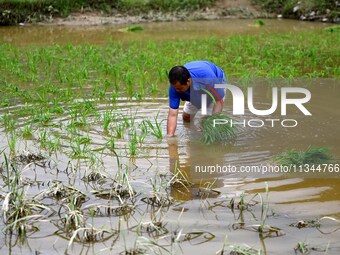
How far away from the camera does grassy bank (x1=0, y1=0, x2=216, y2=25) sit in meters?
16.9

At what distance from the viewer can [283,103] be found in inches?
289

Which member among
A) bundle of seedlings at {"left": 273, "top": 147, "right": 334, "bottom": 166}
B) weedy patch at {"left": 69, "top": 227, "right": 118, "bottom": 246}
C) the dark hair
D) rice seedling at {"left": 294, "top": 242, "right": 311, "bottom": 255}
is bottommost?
rice seedling at {"left": 294, "top": 242, "right": 311, "bottom": 255}

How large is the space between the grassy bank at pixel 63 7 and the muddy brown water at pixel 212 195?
33.9ft

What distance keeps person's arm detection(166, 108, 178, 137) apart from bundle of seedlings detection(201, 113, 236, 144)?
285 millimetres

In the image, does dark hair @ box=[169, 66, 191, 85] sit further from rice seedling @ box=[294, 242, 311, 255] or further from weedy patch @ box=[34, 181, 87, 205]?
rice seedling @ box=[294, 242, 311, 255]

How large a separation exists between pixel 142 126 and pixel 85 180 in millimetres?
1589

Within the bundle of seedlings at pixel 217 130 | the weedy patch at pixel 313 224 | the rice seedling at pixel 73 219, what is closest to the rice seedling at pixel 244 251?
the weedy patch at pixel 313 224

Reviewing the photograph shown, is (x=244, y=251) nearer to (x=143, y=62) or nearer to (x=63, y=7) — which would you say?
(x=143, y=62)

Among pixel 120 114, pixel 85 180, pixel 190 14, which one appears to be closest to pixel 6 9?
pixel 190 14

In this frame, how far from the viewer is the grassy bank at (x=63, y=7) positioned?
16922mm

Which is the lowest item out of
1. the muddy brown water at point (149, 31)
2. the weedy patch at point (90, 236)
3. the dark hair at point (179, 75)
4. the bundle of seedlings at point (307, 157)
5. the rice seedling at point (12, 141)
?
the weedy patch at point (90, 236)

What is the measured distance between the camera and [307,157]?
509cm

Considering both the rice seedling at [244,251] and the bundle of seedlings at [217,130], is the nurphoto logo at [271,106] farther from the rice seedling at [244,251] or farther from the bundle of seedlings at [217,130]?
the rice seedling at [244,251]

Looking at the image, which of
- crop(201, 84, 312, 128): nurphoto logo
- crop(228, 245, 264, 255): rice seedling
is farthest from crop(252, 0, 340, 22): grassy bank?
crop(228, 245, 264, 255): rice seedling
